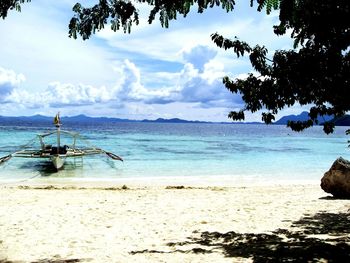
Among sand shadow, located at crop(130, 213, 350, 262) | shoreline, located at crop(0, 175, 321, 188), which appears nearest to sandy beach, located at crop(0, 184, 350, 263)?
sand shadow, located at crop(130, 213, 350, 262)

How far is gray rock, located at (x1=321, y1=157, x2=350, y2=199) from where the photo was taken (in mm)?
14484

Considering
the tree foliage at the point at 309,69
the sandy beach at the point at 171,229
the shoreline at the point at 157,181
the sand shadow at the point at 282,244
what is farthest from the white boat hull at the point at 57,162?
the tree foliage at the point at 309,69

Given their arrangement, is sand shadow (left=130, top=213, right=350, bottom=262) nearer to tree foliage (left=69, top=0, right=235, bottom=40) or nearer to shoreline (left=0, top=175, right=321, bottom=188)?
tree foliage (left=69, top=0, right=235, bottom=40)

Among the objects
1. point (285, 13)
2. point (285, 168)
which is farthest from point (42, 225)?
point (285, 168)

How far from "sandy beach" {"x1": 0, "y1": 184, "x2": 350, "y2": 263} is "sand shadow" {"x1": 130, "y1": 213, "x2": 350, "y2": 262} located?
19mm

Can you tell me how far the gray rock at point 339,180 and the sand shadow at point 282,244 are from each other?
13.5 ft

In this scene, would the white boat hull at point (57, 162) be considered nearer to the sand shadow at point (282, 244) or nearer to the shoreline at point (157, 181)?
the shoreline at point (157, 181)

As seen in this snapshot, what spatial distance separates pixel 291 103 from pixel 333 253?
2986mm

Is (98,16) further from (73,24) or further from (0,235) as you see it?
(0,235)

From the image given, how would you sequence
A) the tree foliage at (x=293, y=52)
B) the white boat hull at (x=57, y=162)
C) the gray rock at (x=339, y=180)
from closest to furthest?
the tree foliage at (x=293, y=52) → the gray rock at (x=339, y=180) → the white boat hull at (x=57, y=162)

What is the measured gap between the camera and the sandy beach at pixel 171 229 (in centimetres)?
812

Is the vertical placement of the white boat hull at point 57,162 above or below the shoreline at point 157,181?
above

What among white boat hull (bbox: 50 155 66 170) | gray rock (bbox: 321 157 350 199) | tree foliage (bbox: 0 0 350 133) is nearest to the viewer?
tree foliage (bbox: 0 0 350 133)

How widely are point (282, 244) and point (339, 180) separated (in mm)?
7211
